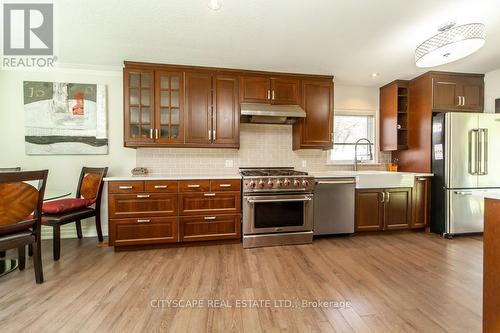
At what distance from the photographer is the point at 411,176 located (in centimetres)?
328

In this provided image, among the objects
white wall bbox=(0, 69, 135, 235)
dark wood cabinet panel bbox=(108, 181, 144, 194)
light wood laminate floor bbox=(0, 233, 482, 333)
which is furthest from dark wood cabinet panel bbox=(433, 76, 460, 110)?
white wall bbox=(0, 69, 135, 235)

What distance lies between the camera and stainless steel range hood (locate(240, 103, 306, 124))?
302 centimetres

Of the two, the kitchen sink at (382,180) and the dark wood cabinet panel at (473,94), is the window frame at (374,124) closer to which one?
the kitchen sink at (382,180)

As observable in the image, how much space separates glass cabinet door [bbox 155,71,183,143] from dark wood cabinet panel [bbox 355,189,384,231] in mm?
2764

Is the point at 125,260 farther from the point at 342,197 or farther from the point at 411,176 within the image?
the point at 411,176

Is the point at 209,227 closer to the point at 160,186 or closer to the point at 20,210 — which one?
the point at 160,186

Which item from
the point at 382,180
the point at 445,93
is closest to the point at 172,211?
the point at 382,180

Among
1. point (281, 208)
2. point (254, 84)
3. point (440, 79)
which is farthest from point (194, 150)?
point (440, 79)

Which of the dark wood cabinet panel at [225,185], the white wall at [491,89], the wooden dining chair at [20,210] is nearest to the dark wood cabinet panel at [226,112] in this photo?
the dark wood cabinet panel at [225,185]

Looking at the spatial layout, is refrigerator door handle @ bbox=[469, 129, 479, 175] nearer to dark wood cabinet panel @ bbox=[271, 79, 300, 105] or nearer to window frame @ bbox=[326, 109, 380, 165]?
window frame @ bbox=[326, 109, 380, 165]

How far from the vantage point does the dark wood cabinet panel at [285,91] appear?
3.26 meters

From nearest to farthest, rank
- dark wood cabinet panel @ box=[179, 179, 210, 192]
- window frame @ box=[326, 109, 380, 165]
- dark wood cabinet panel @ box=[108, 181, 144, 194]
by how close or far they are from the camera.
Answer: dark wood cabinet panel @ box=[108, 181, 144, 194], dark wood cabinet panel @ box=[179, 179, 210, 192], window frame @ box=[326, 109, 380, 165]

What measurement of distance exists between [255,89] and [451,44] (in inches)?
83.7

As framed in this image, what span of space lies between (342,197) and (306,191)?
597mm
